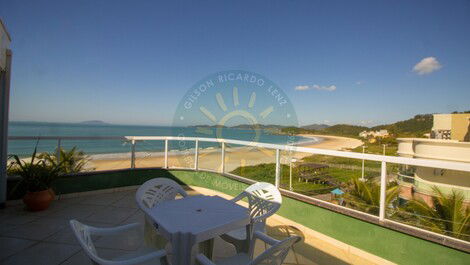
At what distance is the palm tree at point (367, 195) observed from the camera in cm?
225

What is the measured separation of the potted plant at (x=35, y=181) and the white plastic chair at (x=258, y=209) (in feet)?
10.0

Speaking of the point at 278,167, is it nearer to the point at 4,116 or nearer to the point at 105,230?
the point at 105,230

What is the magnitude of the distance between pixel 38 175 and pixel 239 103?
4564 millimetres

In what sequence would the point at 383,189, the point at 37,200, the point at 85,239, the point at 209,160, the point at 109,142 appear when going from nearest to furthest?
1. the point at 85,239
2. the point at 383,189
3. the point at 37,200
4. the point at 209,160
5. the point at 109,142

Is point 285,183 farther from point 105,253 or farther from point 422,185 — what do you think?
point 105,253

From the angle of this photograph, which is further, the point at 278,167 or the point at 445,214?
the point at 278,167

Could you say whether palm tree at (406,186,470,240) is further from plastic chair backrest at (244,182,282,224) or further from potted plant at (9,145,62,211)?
potted plant at (9,145,62,211)

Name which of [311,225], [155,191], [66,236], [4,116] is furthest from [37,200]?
[311,225]

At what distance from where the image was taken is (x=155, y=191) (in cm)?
204

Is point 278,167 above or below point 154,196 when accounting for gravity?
above

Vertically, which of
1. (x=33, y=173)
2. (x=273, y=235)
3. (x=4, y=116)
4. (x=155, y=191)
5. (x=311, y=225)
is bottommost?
(x=273, y=235)

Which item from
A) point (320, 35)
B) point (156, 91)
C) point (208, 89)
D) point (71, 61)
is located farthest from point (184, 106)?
point (71, 61)

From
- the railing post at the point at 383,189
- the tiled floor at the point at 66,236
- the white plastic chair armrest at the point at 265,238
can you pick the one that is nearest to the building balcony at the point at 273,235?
the tiled floor at the point at 66,236

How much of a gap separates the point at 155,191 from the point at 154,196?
0.05 m
